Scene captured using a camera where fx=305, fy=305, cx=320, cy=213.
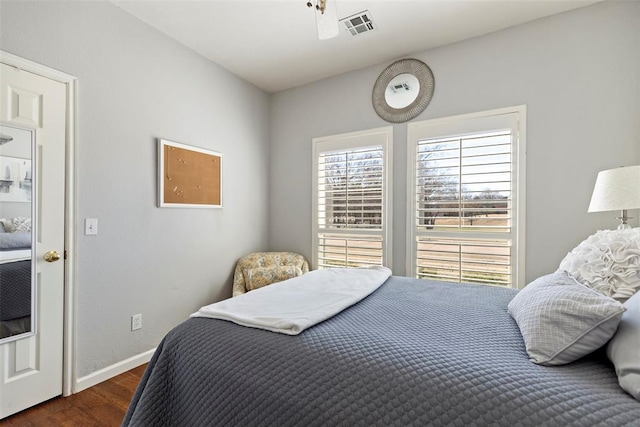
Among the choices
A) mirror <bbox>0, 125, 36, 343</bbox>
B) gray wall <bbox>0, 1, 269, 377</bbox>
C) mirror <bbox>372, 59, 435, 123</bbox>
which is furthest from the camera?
mirror <bbox>372, 59, 435, 123</bbox>

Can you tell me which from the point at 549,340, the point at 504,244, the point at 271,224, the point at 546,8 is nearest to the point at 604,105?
the point at 546,8

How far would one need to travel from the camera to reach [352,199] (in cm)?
320

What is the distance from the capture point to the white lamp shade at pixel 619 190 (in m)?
1.64

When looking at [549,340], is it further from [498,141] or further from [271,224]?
[271,224]

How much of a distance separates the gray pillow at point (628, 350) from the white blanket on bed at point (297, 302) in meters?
0.87

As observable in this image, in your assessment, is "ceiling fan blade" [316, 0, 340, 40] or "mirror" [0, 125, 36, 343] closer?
"ceiling fan blade" [316, 0, 340, 40]

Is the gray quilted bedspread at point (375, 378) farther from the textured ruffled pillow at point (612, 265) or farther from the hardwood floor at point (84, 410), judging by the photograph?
the hardwood floor at point (84, 410)

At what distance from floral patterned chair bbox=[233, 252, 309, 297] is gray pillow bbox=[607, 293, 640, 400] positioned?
2.44 m

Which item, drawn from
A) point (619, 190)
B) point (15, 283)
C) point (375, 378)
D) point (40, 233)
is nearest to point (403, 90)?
point (619, 190)

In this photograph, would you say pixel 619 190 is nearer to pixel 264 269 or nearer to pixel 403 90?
pixel 403 90

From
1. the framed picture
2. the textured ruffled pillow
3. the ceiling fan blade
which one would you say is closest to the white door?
the framed picture

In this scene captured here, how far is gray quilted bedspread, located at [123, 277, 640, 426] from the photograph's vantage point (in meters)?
0.74

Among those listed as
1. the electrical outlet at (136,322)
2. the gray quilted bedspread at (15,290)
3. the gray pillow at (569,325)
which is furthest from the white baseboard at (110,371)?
the gray pillow at (569,325)

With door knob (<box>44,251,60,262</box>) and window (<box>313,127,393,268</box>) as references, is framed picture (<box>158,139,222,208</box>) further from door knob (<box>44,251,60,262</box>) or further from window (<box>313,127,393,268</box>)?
window (<box>313,127,393,268</box>)
